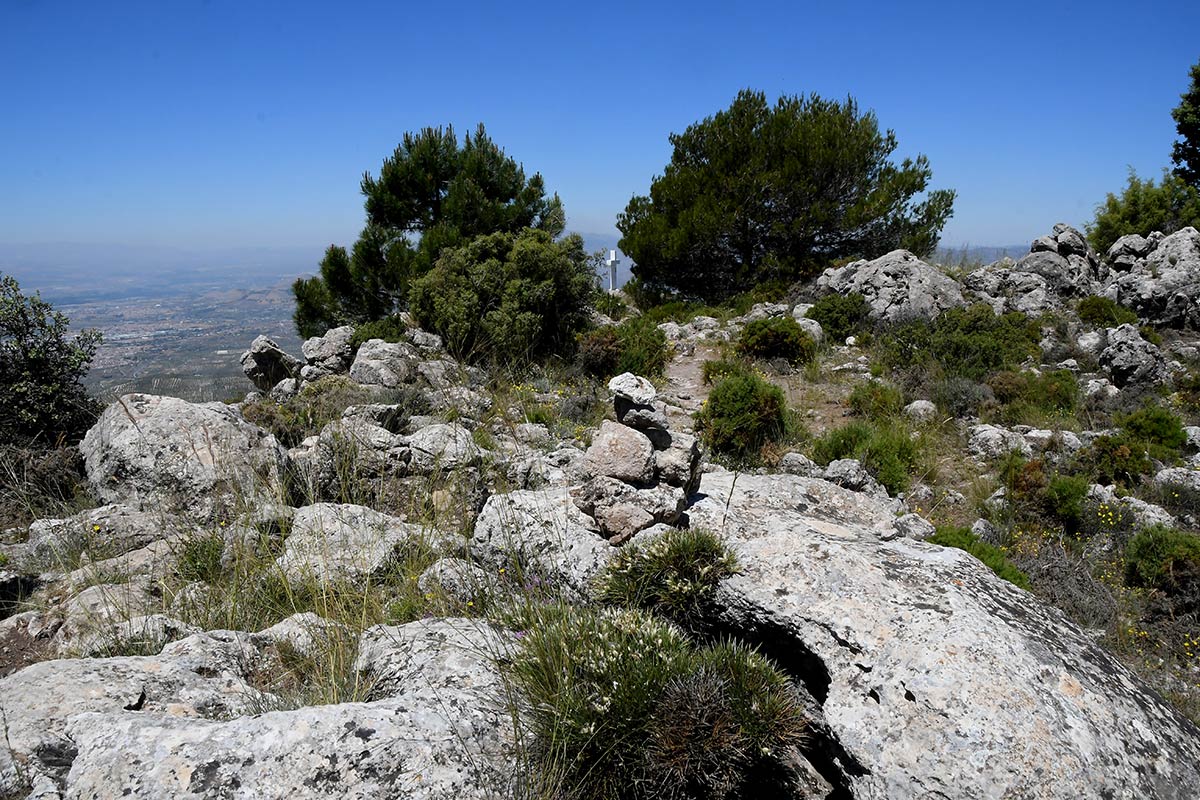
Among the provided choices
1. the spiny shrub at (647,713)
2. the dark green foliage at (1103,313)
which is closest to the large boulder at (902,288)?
the dark green foliage at (1103,313)

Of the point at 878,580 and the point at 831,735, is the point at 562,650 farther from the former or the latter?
the point at 878,580

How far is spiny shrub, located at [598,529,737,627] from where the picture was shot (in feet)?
12.6

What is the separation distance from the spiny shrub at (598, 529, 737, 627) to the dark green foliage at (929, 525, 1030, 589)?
92.2 inches

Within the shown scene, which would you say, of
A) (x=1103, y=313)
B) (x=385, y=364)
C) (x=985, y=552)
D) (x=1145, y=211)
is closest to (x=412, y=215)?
(x=385, y=364)

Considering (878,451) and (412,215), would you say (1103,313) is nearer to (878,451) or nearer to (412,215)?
(878,451)

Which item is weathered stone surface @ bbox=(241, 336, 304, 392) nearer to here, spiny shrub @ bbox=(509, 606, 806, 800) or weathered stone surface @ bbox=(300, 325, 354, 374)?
weathered stone surface @ bbox=(300, 325, 354, 374)

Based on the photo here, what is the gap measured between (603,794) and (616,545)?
5.92 feet

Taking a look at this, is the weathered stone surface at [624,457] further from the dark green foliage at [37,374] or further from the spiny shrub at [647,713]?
the dark green foliage at [37,374]

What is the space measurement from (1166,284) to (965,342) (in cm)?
615

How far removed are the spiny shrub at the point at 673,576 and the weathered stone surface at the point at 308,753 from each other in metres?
1.18

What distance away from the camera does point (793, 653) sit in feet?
11.7

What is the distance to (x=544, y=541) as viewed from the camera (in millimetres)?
4570

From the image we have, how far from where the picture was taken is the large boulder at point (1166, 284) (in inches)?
553

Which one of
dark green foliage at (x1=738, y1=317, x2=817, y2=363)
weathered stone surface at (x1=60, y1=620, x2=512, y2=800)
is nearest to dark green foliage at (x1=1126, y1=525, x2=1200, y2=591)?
weathered stone surface at (x1=60, y1=620, x2=512, y2=800)
